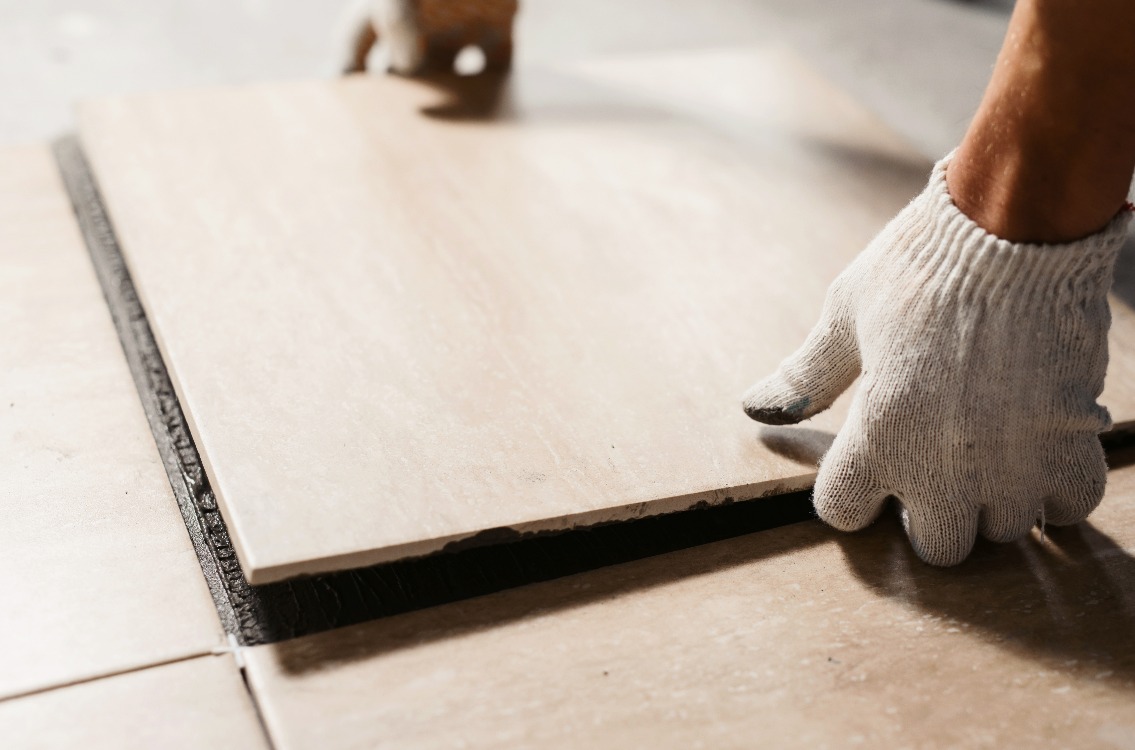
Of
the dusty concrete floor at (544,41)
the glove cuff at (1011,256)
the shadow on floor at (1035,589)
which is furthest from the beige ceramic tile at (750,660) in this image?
the dusty concrete floor at (544,41)

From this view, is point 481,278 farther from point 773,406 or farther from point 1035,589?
point 1035,589

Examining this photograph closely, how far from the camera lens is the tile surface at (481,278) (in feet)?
3.55

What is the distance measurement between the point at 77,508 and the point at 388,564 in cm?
31

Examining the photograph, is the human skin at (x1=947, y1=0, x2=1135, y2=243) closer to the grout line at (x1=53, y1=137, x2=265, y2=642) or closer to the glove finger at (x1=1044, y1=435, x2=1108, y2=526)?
the glove finger at (x1=1044, y1=435, x2=1108, y2=526)

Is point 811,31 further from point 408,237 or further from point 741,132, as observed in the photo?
point 408,237

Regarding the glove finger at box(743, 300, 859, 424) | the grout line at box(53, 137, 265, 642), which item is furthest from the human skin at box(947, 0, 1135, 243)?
the grout line at box(53, 137, 265, 642)

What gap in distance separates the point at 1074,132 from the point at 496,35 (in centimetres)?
125

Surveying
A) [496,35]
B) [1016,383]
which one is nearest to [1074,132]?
[1016,383]

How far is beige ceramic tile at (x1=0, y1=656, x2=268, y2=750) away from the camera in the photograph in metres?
0.87

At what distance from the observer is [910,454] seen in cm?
100

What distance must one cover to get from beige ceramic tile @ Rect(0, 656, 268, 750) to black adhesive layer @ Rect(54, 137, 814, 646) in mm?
60

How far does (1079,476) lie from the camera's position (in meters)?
1.03

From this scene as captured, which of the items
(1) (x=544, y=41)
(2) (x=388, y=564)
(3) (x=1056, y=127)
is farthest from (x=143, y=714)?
(1) (x=544, y=41)

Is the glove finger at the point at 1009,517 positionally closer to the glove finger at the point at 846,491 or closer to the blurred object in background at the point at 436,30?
the glove finger at the point at 846,491
